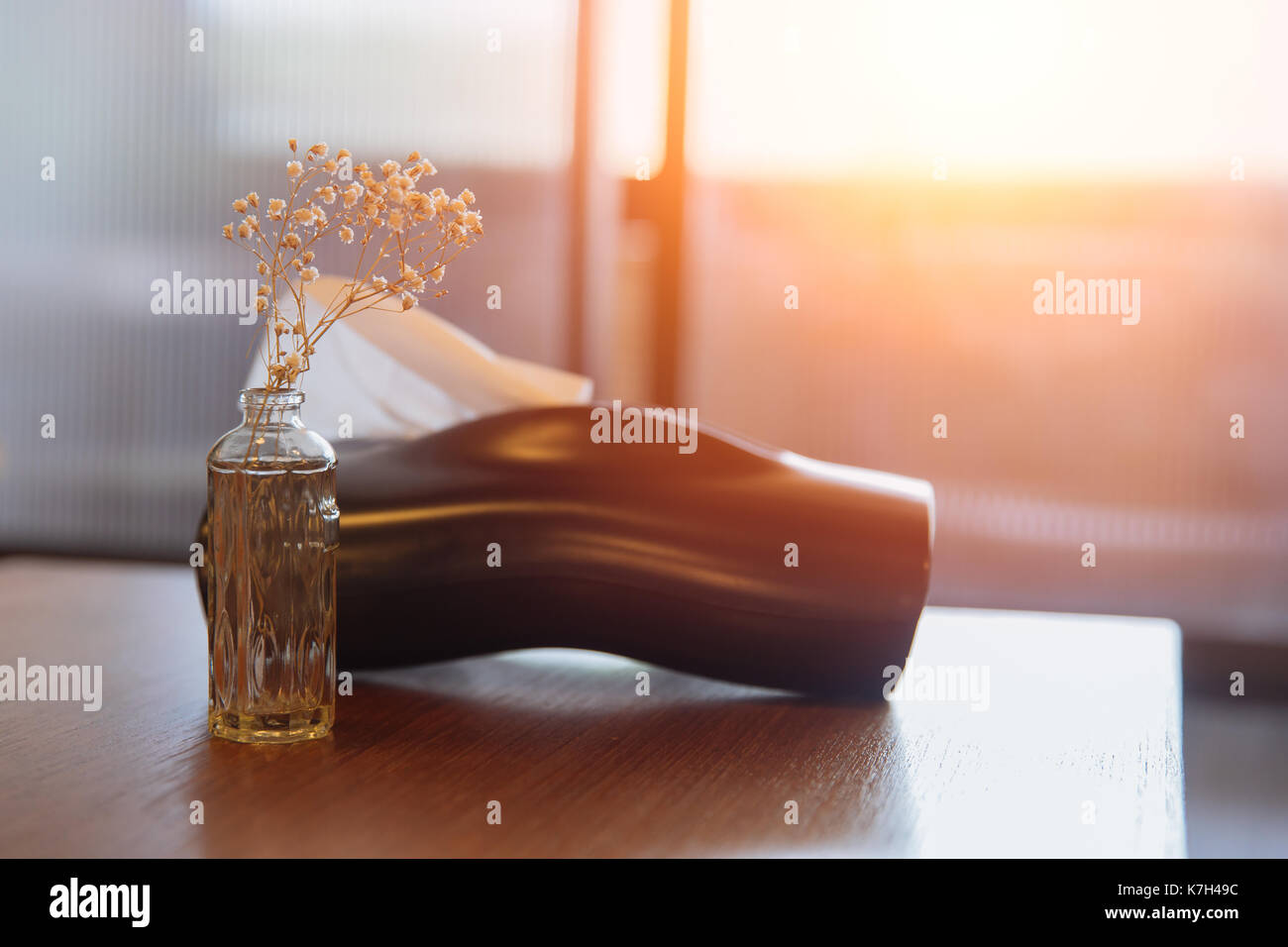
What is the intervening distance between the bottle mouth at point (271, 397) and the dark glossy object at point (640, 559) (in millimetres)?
136

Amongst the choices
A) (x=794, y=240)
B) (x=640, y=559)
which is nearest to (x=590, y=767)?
(x=640, y=559)

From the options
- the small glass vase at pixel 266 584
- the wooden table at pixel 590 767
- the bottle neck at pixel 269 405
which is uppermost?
the bottle neck at pixel 269 405

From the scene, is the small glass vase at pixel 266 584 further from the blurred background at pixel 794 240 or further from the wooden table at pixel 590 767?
the blurred background at pixel 794 240

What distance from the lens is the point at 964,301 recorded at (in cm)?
232

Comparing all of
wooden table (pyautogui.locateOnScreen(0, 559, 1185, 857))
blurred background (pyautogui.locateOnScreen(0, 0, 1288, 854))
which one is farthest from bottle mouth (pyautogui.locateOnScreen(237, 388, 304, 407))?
blurred background (pyautogui.locateOnScreen(0, 0, 1288, 854))

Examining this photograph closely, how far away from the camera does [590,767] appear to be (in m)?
0.83

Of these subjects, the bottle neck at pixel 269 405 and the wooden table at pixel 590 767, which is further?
the bottle neck at pixel 269 405

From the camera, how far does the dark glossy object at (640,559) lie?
3.20ft

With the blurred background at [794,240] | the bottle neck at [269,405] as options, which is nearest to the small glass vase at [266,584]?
the bottle neck at [269,405]

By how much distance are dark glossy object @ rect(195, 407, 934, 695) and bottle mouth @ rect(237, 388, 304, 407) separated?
14cm

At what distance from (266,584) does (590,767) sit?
0.26 metres

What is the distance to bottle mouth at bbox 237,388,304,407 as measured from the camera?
867 millimetres

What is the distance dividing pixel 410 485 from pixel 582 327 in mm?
1511

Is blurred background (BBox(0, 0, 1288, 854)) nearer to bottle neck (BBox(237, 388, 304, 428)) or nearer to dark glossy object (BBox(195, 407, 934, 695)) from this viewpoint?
dark glossy object (BBox(195, 407, 934, 695))
